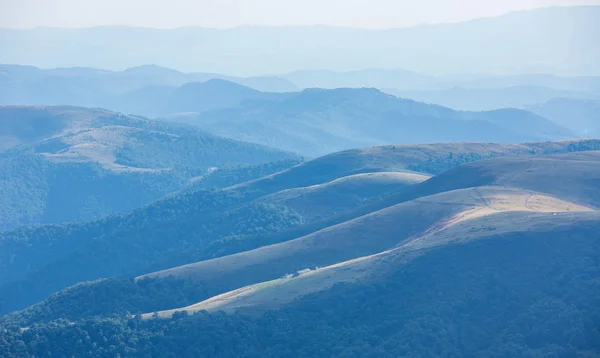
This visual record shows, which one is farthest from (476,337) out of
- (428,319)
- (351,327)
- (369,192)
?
(369,192)

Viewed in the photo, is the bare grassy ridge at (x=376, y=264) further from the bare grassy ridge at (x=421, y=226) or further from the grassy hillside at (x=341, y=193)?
the grassy hillside at (x=341, y=193)

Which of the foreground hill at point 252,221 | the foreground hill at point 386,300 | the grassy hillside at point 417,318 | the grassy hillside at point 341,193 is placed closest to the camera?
the grassy hillside at point 417,318

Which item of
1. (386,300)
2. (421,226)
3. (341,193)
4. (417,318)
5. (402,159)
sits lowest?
(417,318)

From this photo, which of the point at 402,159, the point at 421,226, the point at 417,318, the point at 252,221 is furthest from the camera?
the point at 402,159

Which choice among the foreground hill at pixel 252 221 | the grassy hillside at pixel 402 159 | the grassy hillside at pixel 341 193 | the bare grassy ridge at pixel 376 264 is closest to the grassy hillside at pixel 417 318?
the bare grassy ridge at pixel 376 264

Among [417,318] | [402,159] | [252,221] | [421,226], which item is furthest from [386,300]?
[402,159]

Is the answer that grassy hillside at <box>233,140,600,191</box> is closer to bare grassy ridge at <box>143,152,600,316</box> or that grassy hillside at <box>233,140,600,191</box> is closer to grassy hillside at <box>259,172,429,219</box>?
grassy hillside at <box>259,172,429,219</box>

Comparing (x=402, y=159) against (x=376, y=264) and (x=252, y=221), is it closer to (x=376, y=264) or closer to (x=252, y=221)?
(x=252, y=221)

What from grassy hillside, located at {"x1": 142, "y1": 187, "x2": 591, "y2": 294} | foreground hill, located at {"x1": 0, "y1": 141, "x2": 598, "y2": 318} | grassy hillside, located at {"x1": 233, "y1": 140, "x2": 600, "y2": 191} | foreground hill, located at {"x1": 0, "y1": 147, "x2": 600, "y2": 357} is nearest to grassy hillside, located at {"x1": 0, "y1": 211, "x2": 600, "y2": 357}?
foreground hill, located at {"x1": 0, "y1": 147, "x2": 600, "y2": 357}

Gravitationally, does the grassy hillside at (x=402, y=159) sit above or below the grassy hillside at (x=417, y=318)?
above
